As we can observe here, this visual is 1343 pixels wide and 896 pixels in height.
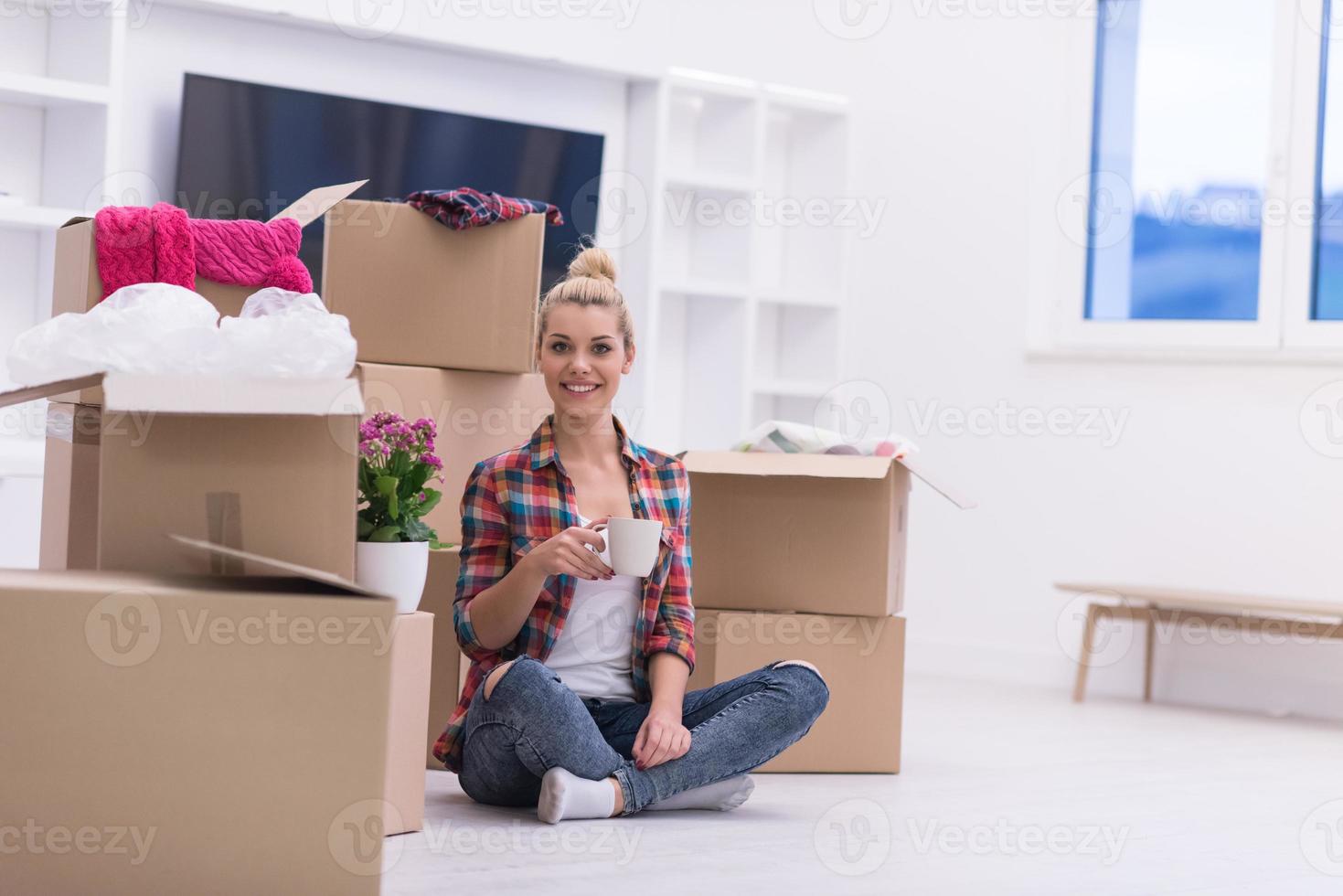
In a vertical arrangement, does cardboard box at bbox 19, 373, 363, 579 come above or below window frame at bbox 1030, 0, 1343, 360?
below

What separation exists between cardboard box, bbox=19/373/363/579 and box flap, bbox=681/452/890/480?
3.57 ft

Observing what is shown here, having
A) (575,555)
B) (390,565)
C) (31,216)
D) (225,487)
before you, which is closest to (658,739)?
(575,555)

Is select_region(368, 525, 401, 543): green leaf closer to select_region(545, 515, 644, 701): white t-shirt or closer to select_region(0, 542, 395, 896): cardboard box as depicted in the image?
select_region(545, 515, 644, 701): white t-shirt

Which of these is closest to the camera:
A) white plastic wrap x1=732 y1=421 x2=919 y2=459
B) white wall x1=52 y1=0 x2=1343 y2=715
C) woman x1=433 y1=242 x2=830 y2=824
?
woman x1=433 y1=242 x2=830 y2=824

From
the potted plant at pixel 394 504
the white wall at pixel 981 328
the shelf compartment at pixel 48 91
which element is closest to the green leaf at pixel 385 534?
the potted plant at pixel 394 504

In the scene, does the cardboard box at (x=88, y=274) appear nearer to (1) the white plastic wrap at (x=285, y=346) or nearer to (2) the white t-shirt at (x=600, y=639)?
(1) the white plastic wrap at (x=285, y=346)

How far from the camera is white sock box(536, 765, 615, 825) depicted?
2064mm

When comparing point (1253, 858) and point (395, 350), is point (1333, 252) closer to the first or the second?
point (1253, 858)

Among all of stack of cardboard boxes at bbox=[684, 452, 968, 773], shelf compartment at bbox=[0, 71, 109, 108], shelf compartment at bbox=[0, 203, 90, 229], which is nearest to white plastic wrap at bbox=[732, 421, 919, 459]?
stack of cardboard boxes at bbox=[684, 452, 968, 773]

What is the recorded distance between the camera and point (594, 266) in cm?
235

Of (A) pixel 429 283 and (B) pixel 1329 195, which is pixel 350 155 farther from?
(B) pixel 1329 195

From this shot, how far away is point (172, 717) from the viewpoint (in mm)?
1376

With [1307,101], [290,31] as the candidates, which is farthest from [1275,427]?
[290,31]

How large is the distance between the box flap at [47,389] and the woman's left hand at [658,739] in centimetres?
92
